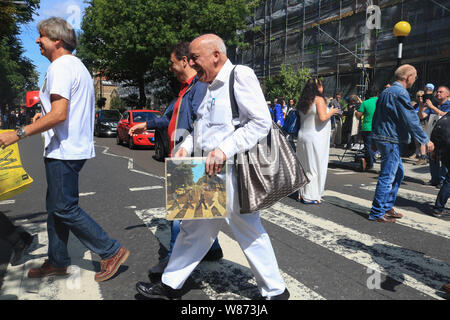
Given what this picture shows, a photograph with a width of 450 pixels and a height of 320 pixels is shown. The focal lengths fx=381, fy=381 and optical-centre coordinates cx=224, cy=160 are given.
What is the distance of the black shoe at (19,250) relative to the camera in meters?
3.38

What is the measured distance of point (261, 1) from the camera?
28.6 metres

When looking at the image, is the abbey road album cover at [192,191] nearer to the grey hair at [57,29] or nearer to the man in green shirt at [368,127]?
the grey hair at [57,29]

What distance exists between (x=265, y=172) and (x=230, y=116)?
41 centimetres

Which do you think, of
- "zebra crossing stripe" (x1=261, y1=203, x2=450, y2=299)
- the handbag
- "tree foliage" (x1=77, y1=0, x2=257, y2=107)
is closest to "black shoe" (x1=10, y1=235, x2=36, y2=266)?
the handbag

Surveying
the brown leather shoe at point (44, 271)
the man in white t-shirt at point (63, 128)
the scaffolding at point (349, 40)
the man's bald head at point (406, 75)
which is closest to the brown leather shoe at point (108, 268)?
the man in white t-shirt at point (63, 128)

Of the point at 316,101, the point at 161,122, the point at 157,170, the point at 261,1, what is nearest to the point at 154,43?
the point at 261,1

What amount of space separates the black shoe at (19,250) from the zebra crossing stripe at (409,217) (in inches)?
162

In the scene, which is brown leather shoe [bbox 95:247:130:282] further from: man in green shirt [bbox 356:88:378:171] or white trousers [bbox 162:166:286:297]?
man in green shirt [bbox 356:88:378:171]

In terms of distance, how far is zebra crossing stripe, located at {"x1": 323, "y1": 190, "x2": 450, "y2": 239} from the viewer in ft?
14.8

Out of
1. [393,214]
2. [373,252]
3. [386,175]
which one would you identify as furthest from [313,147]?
[373,252]

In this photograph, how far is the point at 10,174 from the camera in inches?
126
